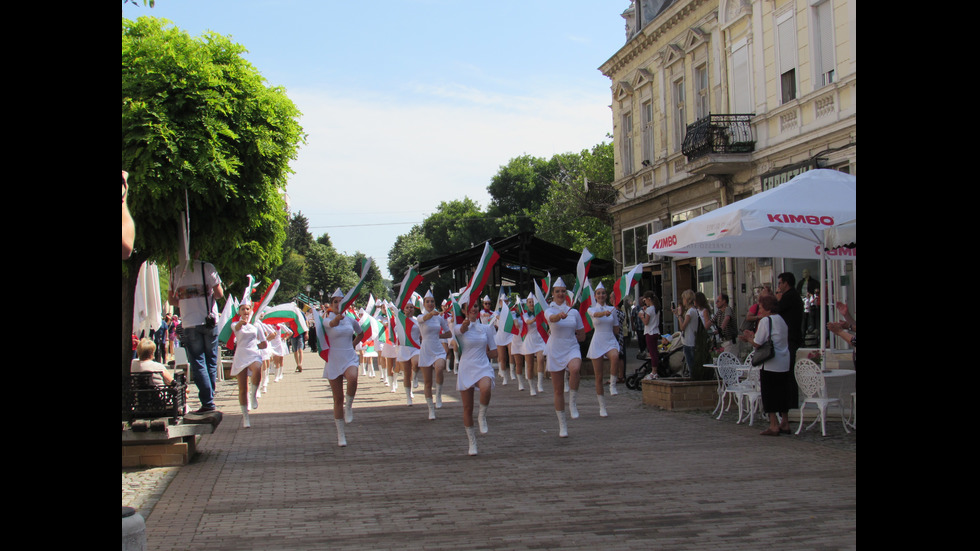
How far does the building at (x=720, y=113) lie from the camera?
19500mm

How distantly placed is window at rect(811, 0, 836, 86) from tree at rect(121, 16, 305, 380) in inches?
503

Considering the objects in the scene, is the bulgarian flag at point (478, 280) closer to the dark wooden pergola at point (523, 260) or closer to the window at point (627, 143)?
the dark wooden pergola at point (523, 260)

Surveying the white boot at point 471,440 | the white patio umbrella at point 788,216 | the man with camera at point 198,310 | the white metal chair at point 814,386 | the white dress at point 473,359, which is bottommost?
the white boot at point 471,440

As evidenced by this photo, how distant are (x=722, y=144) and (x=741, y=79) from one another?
1918 mm

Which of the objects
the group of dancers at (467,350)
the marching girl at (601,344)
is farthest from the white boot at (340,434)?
the marching girl at (601,344)

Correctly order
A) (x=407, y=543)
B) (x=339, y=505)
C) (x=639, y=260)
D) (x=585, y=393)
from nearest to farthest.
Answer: (x=407, y=543) < (x=339, y=505) < (x=585, y=393) < (x=639, y=260)

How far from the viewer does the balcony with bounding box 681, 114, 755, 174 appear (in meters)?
22.5

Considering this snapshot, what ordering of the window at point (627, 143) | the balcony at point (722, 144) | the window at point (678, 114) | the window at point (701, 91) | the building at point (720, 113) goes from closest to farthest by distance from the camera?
the building at point (720, 113) < the balcony at point (722, 144) < the window at point (701, 91) < the window at point (678, 114) < the window at point (627, 143)

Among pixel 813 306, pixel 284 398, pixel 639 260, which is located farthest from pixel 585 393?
pixel 639 260

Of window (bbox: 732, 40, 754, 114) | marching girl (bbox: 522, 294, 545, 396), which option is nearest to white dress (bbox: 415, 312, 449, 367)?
marching girl (bbox: 522, 294, 545, 396)

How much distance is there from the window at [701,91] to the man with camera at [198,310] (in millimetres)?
17865
